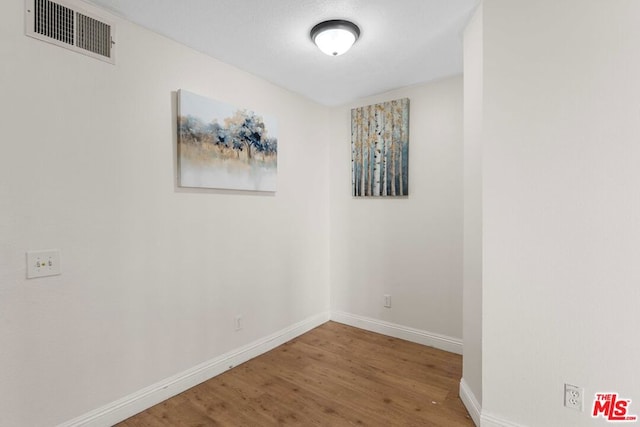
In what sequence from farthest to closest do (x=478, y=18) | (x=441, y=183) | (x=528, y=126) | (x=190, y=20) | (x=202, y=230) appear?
(x=441, y=183), (x=202, y=230), (x=190, y=20), (x=478, y=18), (x=528, y=126)

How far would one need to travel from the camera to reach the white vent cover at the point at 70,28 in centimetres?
157

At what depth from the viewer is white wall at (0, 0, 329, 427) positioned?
1524 mm

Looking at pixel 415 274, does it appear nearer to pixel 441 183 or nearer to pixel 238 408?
pixel 441 183

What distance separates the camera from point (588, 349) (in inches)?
57.7

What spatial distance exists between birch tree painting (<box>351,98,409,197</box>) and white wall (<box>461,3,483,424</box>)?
0.97 metres

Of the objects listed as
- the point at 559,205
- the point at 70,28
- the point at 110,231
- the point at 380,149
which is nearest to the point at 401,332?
the point at 380,149

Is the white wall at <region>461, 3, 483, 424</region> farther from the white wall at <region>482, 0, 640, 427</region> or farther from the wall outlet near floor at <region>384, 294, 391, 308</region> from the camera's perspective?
the wall outlet near floor at <region>384, 294, 391, 308</region>

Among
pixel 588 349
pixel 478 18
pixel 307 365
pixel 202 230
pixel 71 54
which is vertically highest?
pixel 478 18

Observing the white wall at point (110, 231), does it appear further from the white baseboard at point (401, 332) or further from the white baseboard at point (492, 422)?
the white baseboard at point (492, 422)

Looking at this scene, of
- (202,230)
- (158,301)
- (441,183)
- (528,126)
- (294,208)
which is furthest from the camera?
(294,208)

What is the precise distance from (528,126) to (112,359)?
273 centimetres

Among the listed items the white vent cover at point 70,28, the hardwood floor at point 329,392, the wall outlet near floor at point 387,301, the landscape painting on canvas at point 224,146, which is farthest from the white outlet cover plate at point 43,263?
the wall outlet near floor at point 387,301

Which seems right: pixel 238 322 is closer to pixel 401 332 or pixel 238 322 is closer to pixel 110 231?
pixel 110 231

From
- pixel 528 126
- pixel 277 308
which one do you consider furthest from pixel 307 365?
pixel 528 126
